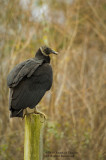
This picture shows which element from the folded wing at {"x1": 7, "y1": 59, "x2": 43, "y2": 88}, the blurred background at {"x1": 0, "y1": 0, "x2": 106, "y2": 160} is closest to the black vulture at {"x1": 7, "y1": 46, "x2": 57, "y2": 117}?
the folded wing at {"x1": 7, "y1": 59, "x2": 43, "y2": 88}

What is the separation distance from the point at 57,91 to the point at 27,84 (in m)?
2.02

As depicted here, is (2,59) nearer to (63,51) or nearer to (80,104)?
(63,51)

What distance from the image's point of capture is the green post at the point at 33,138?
8.32 ft

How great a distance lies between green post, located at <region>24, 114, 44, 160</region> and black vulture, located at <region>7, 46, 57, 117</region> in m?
0.20

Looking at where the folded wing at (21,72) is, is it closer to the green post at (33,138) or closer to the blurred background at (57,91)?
the green post at (33,138)

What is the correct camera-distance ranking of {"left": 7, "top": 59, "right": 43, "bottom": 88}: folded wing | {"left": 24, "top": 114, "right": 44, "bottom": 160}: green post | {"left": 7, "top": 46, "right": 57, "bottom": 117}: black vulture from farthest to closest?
{"left": 7, "top": 59, "right": 43, "bottom": 88}: folded wing → {"left": 7, "top": 46, "right": 57, "bottom": 117}: black vulture → {"left": 24, "top": 114, "right": 44, "bottom": 160}: green post

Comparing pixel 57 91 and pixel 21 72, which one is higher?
pixel 57 91

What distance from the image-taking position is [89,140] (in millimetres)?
4492

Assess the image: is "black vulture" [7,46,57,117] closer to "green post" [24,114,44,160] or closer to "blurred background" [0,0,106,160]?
"green post" [24,114,44,160]

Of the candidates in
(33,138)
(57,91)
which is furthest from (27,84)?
(57,91)

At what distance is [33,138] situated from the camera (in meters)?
2.54

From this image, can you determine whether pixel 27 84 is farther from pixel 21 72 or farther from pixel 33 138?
pixel 33 138

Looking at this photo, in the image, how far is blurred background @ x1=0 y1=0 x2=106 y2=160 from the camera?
4.51 meters

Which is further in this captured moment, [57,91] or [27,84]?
[57,91]
